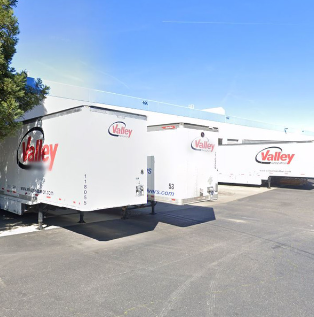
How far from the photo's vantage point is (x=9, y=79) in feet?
25.2

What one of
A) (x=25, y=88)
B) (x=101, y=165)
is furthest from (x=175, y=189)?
(x=25, y=88)

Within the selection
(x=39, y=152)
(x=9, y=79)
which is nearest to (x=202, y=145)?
(x=39, y=152)

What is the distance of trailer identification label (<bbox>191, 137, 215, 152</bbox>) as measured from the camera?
29.5 ft

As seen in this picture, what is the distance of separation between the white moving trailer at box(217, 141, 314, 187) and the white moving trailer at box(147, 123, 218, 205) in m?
14.3

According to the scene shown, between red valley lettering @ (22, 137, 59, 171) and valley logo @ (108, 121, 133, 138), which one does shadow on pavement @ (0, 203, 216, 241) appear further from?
valley logo @ (108, 121, 133, 138)

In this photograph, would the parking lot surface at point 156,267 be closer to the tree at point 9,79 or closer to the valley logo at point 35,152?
the valley logo at point 35,152

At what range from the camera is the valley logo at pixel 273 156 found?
2180 centimetres

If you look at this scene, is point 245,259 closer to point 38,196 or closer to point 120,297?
point 120,297

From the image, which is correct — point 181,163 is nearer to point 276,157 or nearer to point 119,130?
point 119,130

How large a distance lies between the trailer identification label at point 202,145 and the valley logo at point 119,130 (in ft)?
7.60

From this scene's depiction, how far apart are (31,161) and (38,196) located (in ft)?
3.67

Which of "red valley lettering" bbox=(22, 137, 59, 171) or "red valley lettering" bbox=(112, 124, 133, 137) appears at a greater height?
"red valley lettering" bbox=(112, 124, 133, 137)

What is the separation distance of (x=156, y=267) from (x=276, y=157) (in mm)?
19147

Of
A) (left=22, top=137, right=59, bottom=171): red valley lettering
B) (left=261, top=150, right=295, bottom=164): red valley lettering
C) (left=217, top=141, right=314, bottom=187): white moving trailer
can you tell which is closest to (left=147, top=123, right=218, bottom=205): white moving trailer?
(left=22, top=137, right=59, bottom=171): red valley lettering
